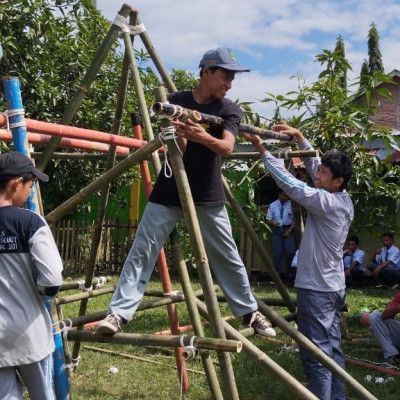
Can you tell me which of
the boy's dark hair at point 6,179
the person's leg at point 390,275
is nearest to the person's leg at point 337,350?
the boy's dark hair at point 6,179

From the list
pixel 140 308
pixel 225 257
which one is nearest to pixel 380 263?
pixel 140 308

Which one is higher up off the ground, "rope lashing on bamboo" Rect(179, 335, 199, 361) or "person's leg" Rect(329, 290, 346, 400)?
"rope lashing on bamboo" Rect(179, 335, 199, 361)

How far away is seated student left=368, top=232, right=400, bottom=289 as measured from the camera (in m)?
11.3

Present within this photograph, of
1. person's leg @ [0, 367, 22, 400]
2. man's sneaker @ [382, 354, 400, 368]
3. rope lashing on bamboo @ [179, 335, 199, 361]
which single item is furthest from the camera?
man's sneaker @ [382, 354, 400, 368]

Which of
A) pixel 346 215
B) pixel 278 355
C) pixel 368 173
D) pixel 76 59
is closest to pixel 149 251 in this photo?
pixel 346 215

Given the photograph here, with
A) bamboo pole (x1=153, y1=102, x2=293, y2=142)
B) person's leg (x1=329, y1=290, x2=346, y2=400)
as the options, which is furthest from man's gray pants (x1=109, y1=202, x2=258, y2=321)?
person's leg (x1=329, y1=290, x2=346, y2=400)

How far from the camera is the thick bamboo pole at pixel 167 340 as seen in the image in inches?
117

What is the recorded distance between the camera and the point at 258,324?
3.90m

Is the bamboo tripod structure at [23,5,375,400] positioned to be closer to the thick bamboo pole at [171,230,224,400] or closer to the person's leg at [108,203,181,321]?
the thick bamboo pole at [171,230,224,400]

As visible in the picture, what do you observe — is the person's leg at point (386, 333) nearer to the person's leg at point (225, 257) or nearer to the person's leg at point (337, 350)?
the person's leg at point (337, 350)

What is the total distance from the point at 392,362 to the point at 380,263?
5870mm

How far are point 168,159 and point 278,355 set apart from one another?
10.3ft

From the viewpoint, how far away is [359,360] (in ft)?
19.6

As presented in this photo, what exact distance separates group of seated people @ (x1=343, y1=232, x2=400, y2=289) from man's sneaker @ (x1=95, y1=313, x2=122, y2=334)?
27.8ft
